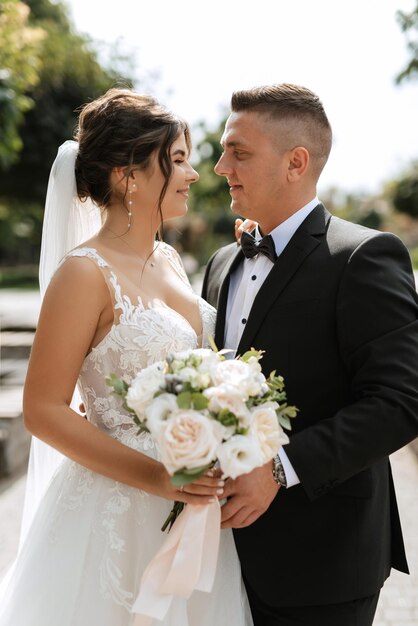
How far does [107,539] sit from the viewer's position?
2607mm

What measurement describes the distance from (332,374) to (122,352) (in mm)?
779

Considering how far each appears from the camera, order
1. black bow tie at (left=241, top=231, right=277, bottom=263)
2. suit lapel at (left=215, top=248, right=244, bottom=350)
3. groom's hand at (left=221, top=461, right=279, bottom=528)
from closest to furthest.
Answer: groom's hand at (left=221, top=461, right=279, bottom=528) → black bow tie at (left=241, top=231, right=277, bottom=263) → suit lapel at (left=215, top=248, right=244, bottom=350)

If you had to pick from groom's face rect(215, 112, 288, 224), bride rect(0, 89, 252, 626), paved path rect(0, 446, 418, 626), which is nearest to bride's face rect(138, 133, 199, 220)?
bride rect(0, 89, 252, 626)

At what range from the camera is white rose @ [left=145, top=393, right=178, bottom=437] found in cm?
190

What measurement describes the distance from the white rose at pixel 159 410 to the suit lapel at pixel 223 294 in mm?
936

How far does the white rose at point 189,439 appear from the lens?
1.86 metres

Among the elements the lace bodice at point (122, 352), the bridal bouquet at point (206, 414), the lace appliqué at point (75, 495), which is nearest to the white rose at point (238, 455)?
the bridal bouquet at point (206, 414)

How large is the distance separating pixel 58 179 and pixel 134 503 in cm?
139

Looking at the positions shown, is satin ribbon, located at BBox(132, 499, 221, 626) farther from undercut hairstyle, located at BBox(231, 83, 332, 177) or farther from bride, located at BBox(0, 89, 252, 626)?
undercut hairstyle, located at BBox(231, 83, 332, 177)

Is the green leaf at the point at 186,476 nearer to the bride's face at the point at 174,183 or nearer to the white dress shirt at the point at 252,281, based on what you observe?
the white dress shirt at the point at 252,281

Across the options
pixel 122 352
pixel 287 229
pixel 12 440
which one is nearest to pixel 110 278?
pixel 122 352

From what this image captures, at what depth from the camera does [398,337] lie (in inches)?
92.9

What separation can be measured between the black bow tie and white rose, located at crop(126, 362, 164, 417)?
93 centimetres

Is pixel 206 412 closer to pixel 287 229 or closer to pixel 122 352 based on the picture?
pixel 122 352
